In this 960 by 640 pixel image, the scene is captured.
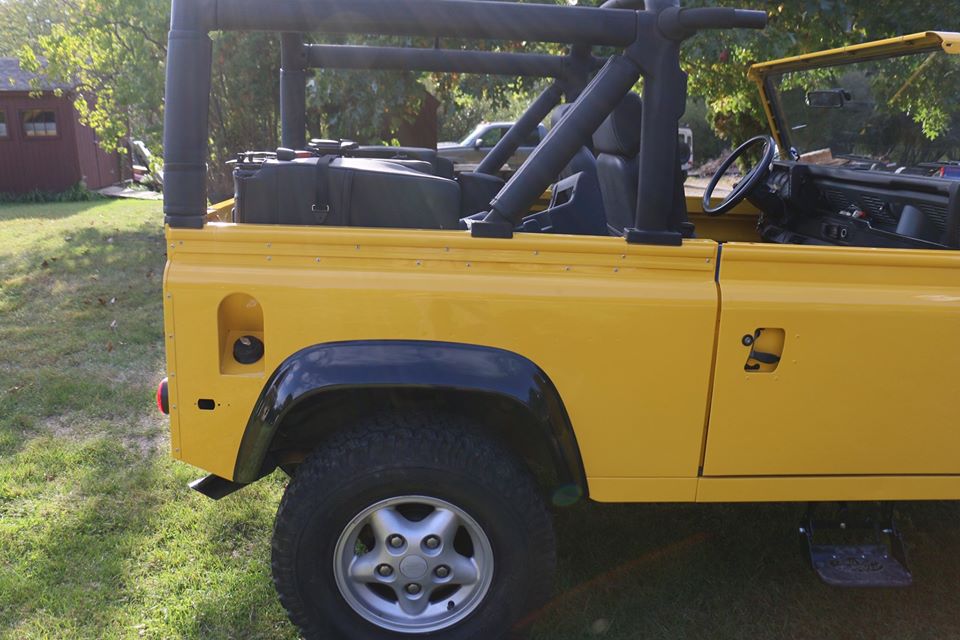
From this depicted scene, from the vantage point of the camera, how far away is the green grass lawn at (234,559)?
9.32ft

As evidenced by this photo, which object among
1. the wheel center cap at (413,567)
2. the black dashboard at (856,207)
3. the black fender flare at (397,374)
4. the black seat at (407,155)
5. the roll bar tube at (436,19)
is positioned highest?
the roll bar tube at (436,19)

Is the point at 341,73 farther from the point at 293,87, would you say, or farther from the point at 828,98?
the point at 828,98

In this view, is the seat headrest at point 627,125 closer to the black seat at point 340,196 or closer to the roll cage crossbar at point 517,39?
the roll cage crossbar at point 517,39

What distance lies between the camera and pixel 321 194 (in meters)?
2.57

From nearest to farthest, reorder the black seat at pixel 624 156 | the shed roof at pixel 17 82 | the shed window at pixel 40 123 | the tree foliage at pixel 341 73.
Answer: the black seat at pixel 624 156
the tree foliage at pixel 341 73
the shed roof at pixel 17 82
the shed window at pixel 40 123

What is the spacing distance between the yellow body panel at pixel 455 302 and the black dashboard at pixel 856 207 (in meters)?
1.05

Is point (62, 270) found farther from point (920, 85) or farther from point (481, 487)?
point (920, 85)

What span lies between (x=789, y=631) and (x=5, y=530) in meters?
3.32

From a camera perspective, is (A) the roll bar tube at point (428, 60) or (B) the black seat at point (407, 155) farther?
(B) the black seat at point (407, 155)

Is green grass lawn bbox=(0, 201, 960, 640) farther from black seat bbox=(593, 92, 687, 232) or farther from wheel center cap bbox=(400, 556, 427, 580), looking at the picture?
black seat bbox=(593, 92, 687, 232)

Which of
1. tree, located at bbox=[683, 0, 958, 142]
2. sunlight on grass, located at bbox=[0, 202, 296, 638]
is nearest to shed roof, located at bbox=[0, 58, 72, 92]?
sunlight on grass, located at bbox=[0, 202, 296, 638]

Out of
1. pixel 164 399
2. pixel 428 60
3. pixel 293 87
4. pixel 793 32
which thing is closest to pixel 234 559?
pixel 164 399

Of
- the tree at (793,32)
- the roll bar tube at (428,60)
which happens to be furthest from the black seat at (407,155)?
the tree at (793,32)

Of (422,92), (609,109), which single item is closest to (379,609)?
(609,109)
